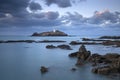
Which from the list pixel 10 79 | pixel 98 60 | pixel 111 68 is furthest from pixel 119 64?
pixel 10 79

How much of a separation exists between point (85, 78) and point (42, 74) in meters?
5.22

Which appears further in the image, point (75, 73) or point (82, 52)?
point (82, 52)

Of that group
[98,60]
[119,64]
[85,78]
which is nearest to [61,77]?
[85,78]

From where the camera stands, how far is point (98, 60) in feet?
104

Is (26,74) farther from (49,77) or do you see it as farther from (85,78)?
(85,78)

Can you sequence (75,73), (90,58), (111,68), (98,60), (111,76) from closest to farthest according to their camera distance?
(111,76) → (111,68) → (75,73) → (98,60) → (90,58)

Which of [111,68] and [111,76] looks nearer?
[111,76]

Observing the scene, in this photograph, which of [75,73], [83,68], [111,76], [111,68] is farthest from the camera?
[83,68]

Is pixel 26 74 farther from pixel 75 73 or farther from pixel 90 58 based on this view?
pixel 90 58

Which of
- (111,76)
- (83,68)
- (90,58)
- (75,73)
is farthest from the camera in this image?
(90,58)

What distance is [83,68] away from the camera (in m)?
28.7

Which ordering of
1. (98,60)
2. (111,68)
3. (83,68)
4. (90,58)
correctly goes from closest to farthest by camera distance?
(111,68), (83,68), (98,60), (90,58)

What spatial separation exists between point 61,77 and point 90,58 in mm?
12005

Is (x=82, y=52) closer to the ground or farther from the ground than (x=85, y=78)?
farther from the ground
